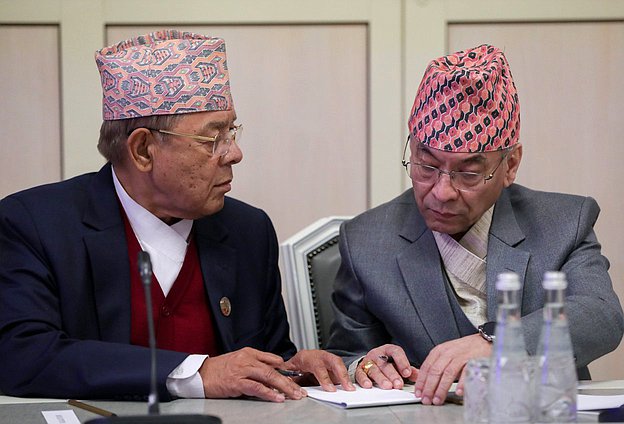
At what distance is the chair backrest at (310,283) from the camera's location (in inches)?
106

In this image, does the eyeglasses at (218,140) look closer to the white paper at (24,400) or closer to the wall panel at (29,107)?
the white paper at (24,400)

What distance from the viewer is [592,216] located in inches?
97.3

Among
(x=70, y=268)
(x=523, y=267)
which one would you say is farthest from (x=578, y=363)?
(x=70, y=268)

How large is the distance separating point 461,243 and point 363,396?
0.63 meters

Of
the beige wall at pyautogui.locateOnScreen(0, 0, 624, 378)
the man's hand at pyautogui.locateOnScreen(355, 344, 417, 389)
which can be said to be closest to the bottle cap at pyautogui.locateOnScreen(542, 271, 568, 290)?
the man's hand at pyautogui.locateOnScreen(355, 344, 417, 389)

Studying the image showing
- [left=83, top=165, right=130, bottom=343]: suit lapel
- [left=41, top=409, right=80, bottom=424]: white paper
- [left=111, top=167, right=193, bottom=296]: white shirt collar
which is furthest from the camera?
[left=111, top=167, right=193, bottom=296]: white shirt collar

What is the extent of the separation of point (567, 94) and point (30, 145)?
196 centimetres

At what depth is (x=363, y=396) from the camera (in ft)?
6.48


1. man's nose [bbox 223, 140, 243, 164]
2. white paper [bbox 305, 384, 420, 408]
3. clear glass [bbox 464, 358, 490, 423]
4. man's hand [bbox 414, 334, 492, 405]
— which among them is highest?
man's nose [bbox 223, 140, 243, 164]

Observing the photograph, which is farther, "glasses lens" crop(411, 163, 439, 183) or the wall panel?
the wall panel

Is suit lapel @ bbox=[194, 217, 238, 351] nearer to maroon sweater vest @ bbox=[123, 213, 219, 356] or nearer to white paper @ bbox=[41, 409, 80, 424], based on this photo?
maroon sweater vest @ bbox=[123, 213, 219, 356]

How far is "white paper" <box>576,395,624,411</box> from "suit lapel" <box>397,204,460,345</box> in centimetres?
48

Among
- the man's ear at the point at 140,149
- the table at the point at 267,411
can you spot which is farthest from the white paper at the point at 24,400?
the man's ear at the point at 140,149

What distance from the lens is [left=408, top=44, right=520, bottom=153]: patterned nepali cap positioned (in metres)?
2.29
